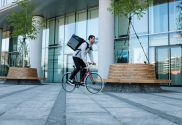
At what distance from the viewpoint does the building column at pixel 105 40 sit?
2025 cm

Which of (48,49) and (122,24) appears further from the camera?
(48,49)

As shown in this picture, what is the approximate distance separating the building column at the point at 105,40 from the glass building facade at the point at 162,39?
1600mm

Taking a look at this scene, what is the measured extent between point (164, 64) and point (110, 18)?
15.6 feet

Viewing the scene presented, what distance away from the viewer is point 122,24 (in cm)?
2356

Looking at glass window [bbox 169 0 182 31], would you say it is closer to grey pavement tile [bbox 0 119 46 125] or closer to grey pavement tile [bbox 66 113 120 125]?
grey pavement tile [bbox 66 113 120 125]

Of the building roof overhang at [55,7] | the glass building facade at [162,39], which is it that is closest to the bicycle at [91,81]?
the glass building facade at [162,39]

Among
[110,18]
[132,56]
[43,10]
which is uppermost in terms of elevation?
[43,10]

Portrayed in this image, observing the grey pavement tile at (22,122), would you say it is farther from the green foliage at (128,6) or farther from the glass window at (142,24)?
the glass window at (142,24)

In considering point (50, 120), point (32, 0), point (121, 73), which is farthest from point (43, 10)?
point (50, 120)

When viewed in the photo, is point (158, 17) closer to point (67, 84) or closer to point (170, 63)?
point (170, 63)

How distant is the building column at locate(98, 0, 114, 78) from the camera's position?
797 inches

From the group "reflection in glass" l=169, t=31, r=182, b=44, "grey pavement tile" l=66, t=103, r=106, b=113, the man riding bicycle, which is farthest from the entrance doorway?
"grey pavement tile" l=66, t=103, r=106, b=113

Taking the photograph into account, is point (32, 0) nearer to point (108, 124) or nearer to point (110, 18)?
point (110, 18)

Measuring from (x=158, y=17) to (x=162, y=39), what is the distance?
63.0 inches
